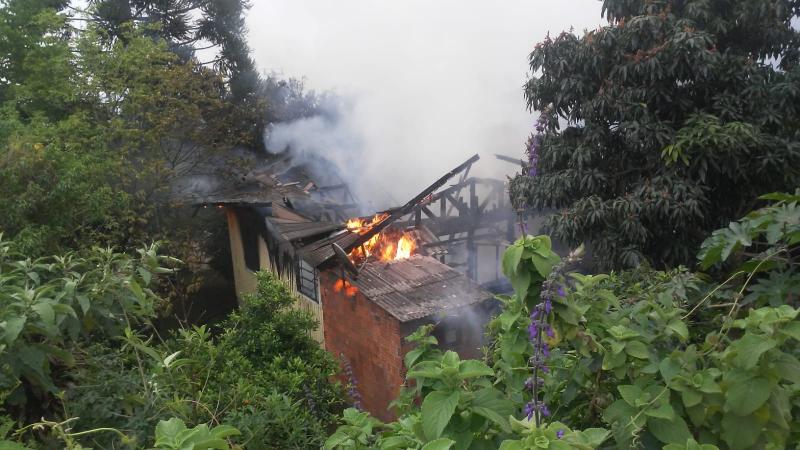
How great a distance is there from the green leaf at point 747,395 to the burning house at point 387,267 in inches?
204

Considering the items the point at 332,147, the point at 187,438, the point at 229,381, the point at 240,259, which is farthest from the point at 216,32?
the point at 187,438

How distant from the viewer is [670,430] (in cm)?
176

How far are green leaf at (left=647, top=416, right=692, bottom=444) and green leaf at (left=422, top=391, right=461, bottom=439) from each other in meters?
0.67

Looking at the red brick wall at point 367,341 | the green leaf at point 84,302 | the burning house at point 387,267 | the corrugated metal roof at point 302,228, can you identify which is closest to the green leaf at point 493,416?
the green leaf at point 84,302

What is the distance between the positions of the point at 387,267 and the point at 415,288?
92cm

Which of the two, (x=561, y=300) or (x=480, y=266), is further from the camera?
(x=480, y=266)

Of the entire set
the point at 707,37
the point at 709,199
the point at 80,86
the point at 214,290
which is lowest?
the point at 214,290

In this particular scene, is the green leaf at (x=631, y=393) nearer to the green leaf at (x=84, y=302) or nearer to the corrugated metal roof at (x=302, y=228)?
the green leaf at (x=84, y=302)

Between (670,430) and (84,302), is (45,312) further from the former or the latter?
(670,430)

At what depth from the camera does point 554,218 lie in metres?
6.16

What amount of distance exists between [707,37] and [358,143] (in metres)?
11.4

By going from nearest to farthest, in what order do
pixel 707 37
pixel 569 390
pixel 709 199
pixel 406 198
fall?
pixel 569 390
pixel 707 37
pixel 709 199
pixel 406 198

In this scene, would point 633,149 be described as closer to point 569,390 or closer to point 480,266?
point 569,390

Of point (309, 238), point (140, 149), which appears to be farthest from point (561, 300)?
point (140, 149)
